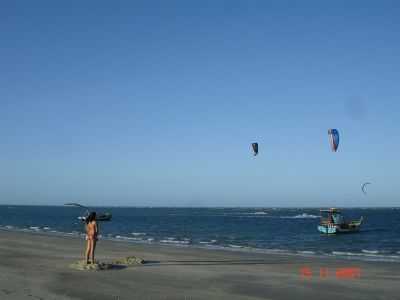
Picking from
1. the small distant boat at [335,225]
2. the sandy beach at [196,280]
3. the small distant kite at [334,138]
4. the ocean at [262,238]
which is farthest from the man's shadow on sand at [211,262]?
the small distant boat at [335,225]

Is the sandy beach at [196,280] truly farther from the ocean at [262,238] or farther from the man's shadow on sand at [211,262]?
the ocean at [262,238]

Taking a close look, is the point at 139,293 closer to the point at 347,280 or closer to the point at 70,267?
the point at 70,267

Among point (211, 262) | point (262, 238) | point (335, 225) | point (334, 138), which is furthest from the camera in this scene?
point (335, 225)

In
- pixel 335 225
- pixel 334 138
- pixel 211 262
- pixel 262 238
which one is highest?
pixel 334 138

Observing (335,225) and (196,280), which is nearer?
(196,280)

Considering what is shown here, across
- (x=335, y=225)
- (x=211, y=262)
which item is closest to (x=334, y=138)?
(x=211, y=262)

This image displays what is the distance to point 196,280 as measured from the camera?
16047 mm

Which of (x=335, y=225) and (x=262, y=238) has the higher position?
(x=335, y=225)

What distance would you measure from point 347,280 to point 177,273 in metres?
5.36

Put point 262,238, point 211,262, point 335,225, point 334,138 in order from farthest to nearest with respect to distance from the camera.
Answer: point 335,225
point 262,238
point 334,138
point 211,262

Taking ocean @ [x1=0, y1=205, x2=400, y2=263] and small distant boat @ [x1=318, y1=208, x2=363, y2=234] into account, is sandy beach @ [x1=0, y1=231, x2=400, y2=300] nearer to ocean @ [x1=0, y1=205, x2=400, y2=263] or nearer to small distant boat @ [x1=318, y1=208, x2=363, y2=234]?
ocean @ [x1=0, y1=205, x2=400, y2=263]

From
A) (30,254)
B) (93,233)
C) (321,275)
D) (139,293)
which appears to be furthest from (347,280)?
(30,254)

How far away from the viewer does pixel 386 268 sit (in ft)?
68.4

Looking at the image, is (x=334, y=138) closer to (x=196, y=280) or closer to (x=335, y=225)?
(x=196, y=280)
